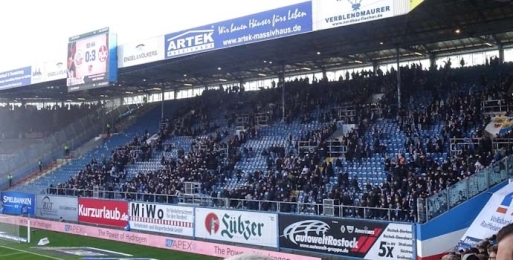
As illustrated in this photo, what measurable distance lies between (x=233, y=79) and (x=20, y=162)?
782 inches

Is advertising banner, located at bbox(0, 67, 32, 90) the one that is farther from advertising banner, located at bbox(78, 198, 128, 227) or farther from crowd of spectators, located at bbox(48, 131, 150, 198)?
advertising banner, located at bbox(78, 198, 128, 227)

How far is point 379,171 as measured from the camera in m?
24.7

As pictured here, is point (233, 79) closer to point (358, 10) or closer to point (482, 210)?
point (358, 10)

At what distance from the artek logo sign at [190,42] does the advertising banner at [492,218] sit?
51.0ft

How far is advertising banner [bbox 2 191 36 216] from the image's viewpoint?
3708cm

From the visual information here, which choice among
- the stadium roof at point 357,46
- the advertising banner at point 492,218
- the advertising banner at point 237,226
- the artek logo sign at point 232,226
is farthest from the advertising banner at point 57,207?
the advertising banner at point 492,218

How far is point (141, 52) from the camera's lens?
31953 millimetres

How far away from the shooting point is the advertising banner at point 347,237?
18827mm

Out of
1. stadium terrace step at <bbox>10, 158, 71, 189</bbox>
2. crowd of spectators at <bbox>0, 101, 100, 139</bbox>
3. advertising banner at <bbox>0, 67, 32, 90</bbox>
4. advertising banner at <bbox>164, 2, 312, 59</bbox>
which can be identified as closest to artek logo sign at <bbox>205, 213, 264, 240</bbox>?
advertising banner at <bbox>164, 2, 312, 59</bbox>

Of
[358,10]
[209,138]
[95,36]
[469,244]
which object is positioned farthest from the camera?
[209,138]

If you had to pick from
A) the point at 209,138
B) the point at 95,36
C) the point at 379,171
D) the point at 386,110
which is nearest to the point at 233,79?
the point at 209,138

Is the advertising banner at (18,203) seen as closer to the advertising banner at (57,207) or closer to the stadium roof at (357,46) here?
the advertising banner at (57,207)

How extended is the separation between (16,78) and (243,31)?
22.1 metres

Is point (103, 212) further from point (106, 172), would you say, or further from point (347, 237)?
Result: point (347, 237)
